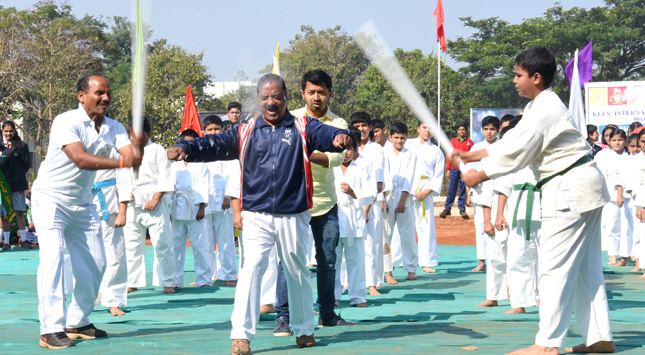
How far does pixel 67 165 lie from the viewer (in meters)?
6.23

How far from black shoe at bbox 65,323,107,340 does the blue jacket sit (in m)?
1.64

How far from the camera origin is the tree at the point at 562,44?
136ft

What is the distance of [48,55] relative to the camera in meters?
32.1

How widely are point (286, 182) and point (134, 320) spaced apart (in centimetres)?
257

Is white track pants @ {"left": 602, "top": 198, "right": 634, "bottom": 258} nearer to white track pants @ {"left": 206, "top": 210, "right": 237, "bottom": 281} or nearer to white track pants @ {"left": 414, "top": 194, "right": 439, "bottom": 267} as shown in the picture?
white track pants @ {"left": 414, "top": 194, "right": 439, "bottom": 267}

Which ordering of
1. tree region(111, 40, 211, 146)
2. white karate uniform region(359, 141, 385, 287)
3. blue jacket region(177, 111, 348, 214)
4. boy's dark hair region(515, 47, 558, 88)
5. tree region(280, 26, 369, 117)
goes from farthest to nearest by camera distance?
tree region(280, 26, 369, 117) < tree region(111, 40, 211, 146) < white karate uniform region(359, 141, 385, 287) < blue jacket region(177, 111, 348, 214) < boy's dark hair region(515, 47, 558, 88)

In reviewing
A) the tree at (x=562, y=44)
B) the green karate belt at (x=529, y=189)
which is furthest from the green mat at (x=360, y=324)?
the tree at (x=562, y=44)

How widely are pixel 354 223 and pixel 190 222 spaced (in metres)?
2.94

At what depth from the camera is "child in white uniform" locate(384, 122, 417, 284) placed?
11.2 m

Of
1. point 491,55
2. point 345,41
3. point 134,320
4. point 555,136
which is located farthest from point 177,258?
point 491,55

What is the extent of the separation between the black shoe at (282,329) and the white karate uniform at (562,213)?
1.99 meters

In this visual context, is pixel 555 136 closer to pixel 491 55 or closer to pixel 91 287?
pixel 91 287

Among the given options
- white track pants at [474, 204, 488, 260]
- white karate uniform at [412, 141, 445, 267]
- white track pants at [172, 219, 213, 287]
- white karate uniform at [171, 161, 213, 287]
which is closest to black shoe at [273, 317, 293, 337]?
white track pants at [172, 219, 213, 287]

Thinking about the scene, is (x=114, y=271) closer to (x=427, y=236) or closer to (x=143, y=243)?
(x=143, y=243)
